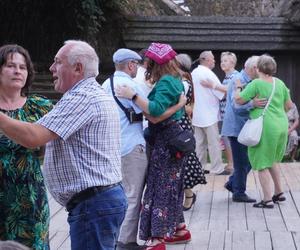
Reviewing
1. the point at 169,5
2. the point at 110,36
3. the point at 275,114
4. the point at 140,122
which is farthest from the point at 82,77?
the point at 169,5

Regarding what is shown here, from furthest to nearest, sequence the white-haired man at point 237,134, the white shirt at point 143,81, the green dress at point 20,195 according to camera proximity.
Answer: the white-haired man at point 237,134, the white shirt at point 143,81, the green dress at point 20,195

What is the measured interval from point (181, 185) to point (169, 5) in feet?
39.0

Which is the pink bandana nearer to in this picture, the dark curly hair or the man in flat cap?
the man in flat cap

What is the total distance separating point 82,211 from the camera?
13.9 feet

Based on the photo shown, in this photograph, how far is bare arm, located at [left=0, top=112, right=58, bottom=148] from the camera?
3.99 meters

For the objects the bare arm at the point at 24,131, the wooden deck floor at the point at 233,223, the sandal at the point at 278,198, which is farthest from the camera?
the sandal at the point at 278,198

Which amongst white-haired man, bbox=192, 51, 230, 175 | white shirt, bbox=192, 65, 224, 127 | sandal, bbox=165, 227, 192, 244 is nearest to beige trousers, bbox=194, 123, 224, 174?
white-haired man, bbox=192, 51, 230, 175

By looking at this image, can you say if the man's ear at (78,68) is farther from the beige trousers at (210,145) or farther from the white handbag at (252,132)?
the beige trousers at (210,145)

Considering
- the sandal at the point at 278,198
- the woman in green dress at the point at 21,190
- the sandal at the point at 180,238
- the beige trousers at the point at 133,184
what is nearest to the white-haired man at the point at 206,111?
the sandal at the point at 278,198

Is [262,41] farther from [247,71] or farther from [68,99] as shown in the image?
[68,99]

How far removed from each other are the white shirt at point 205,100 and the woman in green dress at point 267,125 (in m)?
2.19

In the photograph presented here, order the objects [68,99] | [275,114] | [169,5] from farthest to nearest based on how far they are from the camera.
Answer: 1. [169,5]
2. [275,114]
3. [68,99]

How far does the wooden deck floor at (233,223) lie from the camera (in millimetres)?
6961

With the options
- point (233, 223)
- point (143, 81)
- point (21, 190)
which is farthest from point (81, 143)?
point (233, 223)
